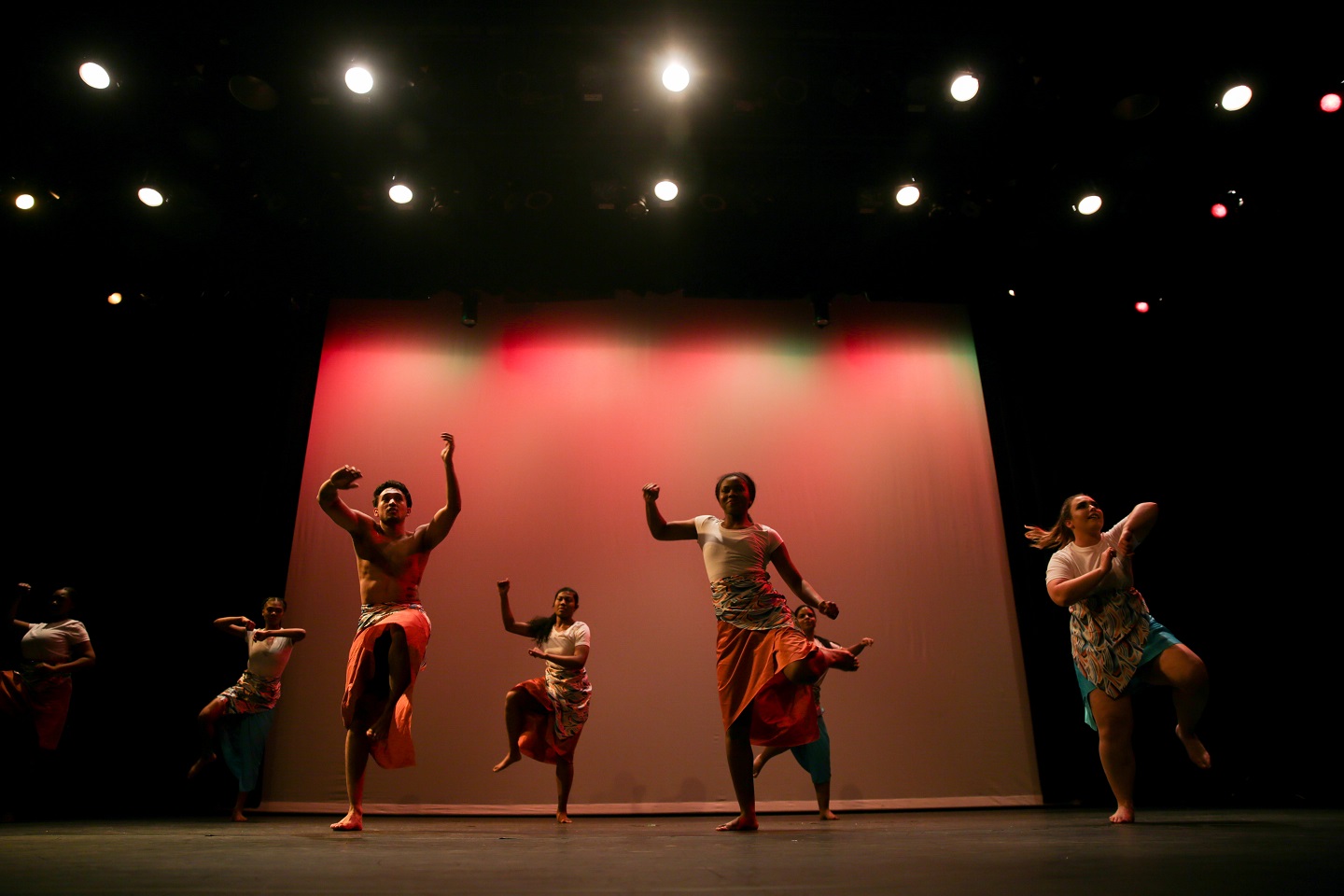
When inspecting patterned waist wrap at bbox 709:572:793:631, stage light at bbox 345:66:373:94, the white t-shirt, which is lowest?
patterned waist wrap at bbox 709:572:793:631

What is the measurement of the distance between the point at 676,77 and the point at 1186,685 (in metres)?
3.97

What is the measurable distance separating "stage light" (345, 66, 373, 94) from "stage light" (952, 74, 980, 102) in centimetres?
341

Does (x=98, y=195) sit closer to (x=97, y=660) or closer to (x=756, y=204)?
(x=97, y=660)

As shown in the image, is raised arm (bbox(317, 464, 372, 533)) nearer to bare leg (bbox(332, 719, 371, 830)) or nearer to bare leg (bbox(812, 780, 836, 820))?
bare leg (bbox(332, 719, 371, 830))

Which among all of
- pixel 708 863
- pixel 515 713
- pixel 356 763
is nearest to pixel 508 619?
pixel 515 713

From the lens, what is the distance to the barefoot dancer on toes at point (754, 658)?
9.50 ft

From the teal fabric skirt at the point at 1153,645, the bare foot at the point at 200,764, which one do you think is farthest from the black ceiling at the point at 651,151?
the bare foot at the point at 200,764

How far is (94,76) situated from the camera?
14.4ft

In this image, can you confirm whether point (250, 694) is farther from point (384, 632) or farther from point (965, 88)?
point (965, 88)

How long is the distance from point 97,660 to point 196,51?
13.2ft

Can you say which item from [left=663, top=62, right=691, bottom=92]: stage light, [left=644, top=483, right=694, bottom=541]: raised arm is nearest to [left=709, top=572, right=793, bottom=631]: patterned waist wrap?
[left=644, top=483, right=694, bottom=541]: raised arm

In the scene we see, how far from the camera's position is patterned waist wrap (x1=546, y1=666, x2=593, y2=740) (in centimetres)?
457

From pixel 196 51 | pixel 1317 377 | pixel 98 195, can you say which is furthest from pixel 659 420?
pixel 1317 377

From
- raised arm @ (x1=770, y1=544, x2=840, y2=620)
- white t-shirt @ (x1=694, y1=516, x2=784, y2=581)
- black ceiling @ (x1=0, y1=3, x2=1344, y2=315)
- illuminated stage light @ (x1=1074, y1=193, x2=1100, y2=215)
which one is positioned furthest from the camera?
illuminated stage light @ (x1=1074, y1=193, x2=1100, y2=215)
